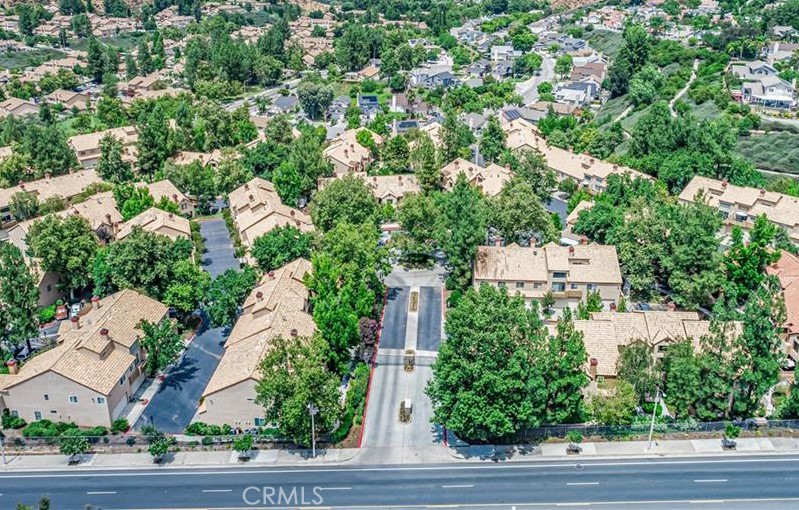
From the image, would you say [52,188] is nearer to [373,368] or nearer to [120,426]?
[120,426]

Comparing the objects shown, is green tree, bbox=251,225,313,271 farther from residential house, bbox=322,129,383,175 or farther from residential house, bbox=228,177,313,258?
residential house, bbox=322,129,383,175

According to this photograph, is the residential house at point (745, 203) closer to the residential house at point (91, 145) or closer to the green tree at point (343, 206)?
the green tree at point (343, 206)

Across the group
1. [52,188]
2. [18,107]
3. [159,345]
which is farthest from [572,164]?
[18,107]

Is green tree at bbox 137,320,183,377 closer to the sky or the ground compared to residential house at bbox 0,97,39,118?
closer to the sky

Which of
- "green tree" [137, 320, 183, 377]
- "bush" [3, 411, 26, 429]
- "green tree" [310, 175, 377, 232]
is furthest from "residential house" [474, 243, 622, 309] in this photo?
"bush" [3, 411, 26, 429]

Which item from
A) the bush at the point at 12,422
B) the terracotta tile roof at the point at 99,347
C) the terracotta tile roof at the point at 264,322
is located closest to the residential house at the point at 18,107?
the terracotta tile roof at the point at 99,347

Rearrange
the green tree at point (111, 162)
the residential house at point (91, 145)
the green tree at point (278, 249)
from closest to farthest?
the green tree at point (278, 249), the green tree at point (111, 162), the residential house at point (91, 145)
